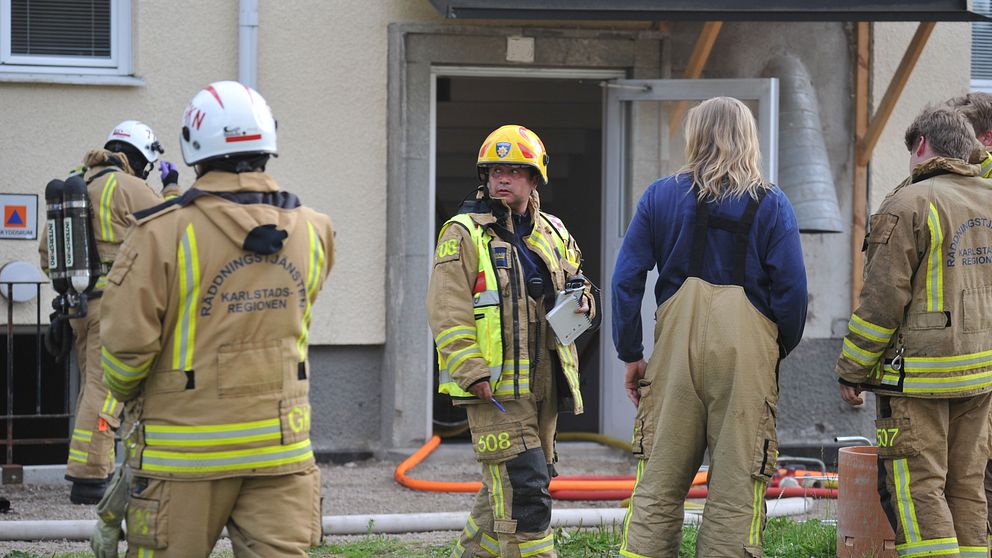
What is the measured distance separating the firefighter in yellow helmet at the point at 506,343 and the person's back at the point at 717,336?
0.41 meters

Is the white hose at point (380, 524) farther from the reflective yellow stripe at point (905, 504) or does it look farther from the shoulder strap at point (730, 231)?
the shoulder strap at point (730, 231)

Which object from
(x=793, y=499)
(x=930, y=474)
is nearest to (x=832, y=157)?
(x=793, y=499)

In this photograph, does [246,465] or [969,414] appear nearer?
[246,465]

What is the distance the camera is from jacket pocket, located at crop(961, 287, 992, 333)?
4816 mm

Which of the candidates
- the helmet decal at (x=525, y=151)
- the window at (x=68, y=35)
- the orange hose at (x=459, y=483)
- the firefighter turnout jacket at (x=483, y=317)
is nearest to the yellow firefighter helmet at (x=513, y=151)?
the helmet decal at (x=525, y=151)

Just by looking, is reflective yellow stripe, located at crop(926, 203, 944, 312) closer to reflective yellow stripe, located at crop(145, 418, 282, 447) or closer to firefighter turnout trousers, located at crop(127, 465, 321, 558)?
firefighter turnout trousers, located at crop(127, 465, 321, 558)

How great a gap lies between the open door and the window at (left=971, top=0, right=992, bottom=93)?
226 cm

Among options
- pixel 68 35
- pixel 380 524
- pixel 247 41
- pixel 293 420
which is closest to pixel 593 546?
pixel 380 524

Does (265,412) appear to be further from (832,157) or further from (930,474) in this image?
(832,157)

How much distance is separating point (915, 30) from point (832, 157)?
113 centimetres

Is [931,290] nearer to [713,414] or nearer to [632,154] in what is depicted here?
Result: [713,414]

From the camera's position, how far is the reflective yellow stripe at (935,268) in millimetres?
4770

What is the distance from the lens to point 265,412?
11.7 ft

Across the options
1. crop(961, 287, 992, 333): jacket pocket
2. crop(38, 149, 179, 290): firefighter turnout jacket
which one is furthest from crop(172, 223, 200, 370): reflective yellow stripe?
crop(38, 149, 179, 290): firefighter turnout jacket
